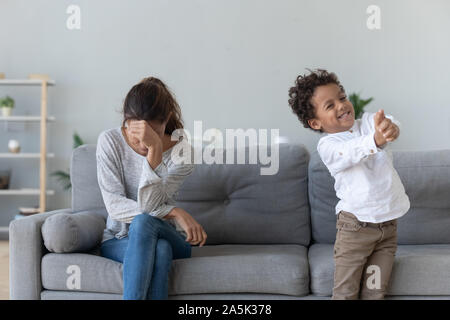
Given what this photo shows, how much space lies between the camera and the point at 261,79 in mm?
4949

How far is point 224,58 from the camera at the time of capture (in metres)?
4.99

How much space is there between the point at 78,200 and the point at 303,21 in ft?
10.7

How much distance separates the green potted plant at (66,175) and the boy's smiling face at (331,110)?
342 cm

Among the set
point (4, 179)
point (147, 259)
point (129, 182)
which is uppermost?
point (129, 182)

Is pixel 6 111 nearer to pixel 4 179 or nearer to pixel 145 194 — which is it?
pixel 4 179

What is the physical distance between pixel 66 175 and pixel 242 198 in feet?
9.91

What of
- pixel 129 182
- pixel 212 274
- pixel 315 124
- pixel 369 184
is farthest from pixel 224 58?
pixel 369 184

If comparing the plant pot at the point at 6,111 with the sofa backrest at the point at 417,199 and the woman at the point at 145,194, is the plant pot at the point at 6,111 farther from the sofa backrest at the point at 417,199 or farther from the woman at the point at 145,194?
the sofa backrest at the point at 417,199

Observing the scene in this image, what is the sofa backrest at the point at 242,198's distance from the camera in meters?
2.30

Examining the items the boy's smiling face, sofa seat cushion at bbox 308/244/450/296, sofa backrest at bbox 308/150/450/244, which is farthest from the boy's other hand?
sofa backrest at bbox 308/150/450/244

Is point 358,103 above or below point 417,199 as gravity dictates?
above
